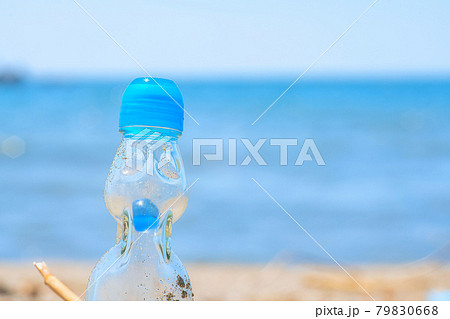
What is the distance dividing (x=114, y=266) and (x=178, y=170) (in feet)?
0.75

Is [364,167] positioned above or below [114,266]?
above

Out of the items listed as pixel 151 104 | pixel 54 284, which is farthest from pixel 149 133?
pixel 54 284

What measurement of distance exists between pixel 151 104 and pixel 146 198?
8.8 inches

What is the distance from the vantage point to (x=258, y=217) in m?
5.67

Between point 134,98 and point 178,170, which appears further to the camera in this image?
point 178,170

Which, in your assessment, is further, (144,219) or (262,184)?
(262,184)

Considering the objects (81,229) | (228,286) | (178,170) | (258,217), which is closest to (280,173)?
(258,217)

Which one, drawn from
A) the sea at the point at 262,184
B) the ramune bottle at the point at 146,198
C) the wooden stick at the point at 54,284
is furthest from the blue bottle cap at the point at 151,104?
the sea at the point at 262,184

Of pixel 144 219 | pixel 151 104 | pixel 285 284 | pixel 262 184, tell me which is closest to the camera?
pixel 151 104

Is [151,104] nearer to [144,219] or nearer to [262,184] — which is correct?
[144,219]

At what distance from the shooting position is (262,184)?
23.6 feet

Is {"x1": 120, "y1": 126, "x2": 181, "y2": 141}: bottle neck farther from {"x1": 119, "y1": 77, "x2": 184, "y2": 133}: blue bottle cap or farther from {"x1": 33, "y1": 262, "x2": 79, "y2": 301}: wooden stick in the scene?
{"x1": 33, "y1": 262, "x2": 79, "y2": 301}: wooden stick

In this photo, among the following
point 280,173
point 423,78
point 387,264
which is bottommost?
point 387,264
